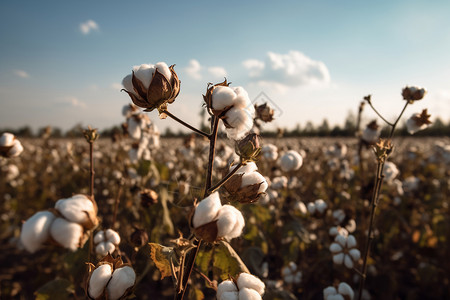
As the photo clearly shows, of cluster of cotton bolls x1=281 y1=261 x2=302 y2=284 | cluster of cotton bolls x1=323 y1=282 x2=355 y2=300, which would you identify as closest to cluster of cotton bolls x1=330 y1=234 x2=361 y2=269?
Result: cluster of cotton bolls x1=323 y1=282 x2=355 y2=300

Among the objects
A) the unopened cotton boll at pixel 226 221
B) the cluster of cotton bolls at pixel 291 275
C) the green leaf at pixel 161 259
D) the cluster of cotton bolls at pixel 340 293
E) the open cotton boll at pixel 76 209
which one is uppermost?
the unopened cotton boll at pixel 226 221

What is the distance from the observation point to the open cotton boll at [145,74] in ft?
3.03

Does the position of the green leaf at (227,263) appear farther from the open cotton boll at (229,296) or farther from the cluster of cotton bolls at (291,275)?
the cluster of cotton bolls at (291,275)

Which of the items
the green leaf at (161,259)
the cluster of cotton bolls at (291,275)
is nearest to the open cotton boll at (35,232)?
the green leaf at (161,259)

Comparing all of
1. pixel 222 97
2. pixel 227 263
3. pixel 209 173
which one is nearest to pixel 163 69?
pixel 222 97

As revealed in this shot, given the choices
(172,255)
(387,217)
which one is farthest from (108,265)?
(387,217)

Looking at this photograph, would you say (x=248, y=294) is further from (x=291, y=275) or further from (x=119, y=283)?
(x=291, y=275)

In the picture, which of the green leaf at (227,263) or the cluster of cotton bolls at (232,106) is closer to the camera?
the cluster of cotton bolls at (232,106)

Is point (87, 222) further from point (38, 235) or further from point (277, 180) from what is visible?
point (277, 180)

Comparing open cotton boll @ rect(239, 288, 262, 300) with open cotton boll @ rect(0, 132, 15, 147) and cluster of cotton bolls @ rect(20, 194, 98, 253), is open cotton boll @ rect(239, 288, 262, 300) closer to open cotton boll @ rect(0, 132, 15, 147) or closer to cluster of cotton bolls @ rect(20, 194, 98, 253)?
cluster of cotton bolls @ rect(20, 194, 98, 253)

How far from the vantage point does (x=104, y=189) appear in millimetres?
5895

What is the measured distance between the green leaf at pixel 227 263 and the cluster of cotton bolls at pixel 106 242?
22.2 inches

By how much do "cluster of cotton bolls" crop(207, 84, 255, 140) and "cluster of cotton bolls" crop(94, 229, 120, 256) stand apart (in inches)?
39.0

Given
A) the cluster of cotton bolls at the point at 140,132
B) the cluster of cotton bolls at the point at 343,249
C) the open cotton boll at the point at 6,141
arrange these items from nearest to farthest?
the open cotton boll at the point at 6,141 → the cluster of cotton bolls at the point at 343,249 → the cluster of cotton bolls at the point at 140,132
